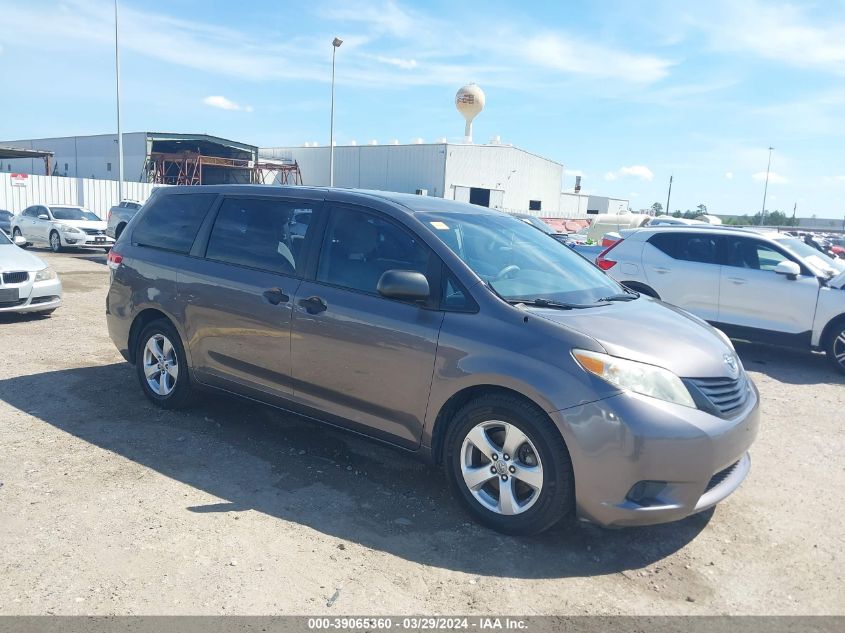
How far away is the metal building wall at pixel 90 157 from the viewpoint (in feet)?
139

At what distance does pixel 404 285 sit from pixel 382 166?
4184 centimetres

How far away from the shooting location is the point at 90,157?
47.3 metres

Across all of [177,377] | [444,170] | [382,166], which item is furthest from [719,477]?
[382,166]

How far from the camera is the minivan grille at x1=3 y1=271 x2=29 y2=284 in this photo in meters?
8.55

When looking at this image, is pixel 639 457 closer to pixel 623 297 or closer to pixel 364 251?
pixel 623 297

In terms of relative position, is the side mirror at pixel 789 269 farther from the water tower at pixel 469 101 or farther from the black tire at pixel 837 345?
the water tower at pixel 469 101

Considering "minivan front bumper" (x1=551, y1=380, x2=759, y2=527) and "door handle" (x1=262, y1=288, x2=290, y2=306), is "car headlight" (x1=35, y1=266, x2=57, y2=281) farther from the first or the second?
"minivan front bumper" (x1=551, y1=380, x2=759, y2=527)

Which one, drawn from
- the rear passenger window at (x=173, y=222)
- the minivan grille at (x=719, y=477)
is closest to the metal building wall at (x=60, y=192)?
the rear passenger window at (x=173, y=222)

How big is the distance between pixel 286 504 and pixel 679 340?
2510mm

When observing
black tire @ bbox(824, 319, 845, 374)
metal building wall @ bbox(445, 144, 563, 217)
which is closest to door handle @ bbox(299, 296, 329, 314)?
black tire @ bbox(824, 319, 845, 374)

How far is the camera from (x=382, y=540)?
11.6 feet

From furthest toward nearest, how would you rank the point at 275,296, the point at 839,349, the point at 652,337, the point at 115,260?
the point at 839,349
the point at 115,260
the point at 275,296
the point at 652,337

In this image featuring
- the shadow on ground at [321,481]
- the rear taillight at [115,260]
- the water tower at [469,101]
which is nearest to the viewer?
the shadow on ground at [321,481]

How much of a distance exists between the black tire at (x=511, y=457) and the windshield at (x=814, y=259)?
21.5ft
